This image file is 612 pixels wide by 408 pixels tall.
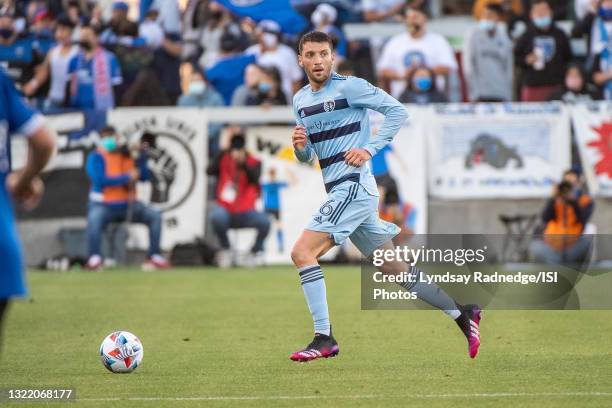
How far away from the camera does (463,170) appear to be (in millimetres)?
20781

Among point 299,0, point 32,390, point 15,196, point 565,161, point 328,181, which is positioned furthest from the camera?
point 299,0

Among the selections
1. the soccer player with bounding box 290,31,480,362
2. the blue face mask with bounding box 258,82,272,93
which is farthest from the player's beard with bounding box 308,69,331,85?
the blue face mask with bounding box 258,82,272,93

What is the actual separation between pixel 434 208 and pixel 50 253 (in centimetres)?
602

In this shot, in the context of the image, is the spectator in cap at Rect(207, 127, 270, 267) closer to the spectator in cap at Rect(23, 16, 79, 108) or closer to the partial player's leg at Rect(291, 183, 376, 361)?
the spectator in cap at Rect(23, 16, 79, 108)

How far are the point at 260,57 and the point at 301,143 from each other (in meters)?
12.8

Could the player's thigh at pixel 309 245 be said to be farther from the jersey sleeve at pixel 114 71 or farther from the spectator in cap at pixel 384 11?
the spectator in cap at pixel 384 11

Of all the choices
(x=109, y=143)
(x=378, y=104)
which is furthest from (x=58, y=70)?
(x=378, y=104)

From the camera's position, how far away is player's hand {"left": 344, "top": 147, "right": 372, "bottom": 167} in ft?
30.4

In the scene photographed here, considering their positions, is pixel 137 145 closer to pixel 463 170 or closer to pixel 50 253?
pixel 50 253

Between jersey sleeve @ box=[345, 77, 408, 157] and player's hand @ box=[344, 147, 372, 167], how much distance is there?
0.15 m

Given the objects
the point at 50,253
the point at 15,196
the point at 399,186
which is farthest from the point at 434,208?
the point at 15,196

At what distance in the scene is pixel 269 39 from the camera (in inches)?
863

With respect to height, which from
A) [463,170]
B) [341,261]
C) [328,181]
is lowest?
[341,261]

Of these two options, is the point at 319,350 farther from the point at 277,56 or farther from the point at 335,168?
the point at 277,56
